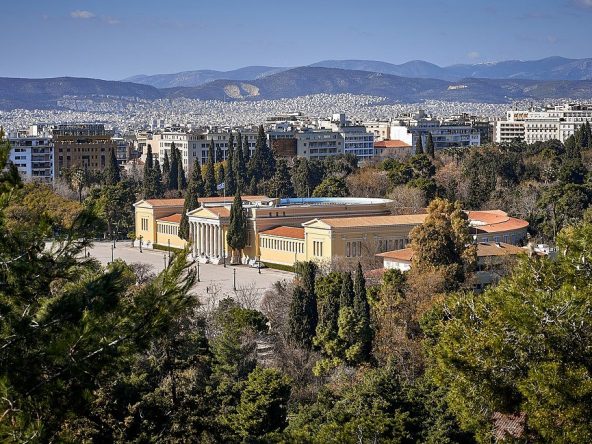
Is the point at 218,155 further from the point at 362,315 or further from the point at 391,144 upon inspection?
the point at 362,315

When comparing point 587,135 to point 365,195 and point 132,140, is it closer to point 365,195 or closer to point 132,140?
point 365,195

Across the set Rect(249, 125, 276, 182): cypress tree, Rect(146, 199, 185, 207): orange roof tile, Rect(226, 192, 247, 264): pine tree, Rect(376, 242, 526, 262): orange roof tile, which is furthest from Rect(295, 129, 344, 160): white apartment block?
Rect(376, 242, 526, 262): orange roof tile

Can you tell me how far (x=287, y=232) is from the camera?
46000mm

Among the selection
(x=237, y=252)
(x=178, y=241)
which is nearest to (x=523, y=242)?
(x=237, y=252)

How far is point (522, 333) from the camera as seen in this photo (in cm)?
1437

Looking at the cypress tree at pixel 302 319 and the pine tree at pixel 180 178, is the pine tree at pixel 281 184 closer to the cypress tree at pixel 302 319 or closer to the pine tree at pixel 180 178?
the pine tree at pixel 180 178

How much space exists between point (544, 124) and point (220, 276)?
5066 cm

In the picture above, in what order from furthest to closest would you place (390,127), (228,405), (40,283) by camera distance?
(390,127)
(228,405)
(40,283)

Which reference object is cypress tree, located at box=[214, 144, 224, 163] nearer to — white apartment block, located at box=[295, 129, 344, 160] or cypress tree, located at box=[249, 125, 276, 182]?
white apartment block, located at box=[295, 129, 344, 160]

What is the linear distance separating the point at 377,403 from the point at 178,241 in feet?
114

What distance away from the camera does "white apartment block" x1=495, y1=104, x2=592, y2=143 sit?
88.4 m

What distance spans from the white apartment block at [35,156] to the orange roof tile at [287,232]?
3023 centimetres

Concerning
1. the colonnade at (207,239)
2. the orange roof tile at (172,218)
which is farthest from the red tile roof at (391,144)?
the colonnade at (207,239)

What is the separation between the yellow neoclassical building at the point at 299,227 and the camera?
4316cm
